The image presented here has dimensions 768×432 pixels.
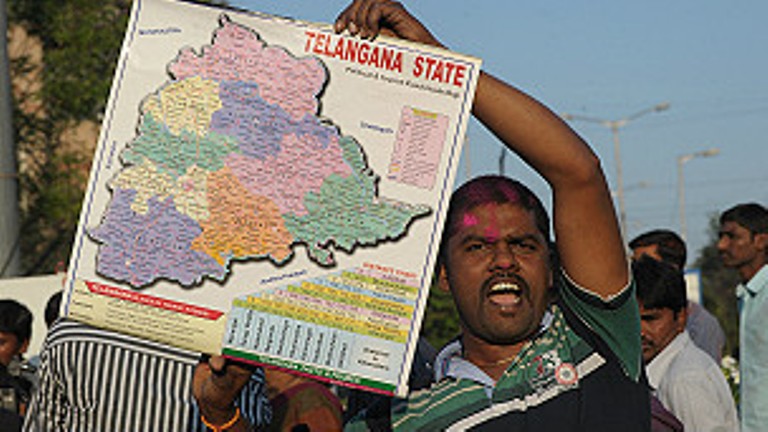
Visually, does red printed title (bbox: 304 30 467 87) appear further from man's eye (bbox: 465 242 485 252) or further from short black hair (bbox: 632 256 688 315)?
short black hair (bbox: 632 256 688 315)

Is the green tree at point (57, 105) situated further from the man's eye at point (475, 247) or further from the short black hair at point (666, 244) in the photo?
the man's eye at point (475, 247)

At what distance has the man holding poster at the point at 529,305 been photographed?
126 inches

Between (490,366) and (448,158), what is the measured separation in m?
0.58

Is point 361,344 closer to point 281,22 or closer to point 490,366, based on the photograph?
point 490,366

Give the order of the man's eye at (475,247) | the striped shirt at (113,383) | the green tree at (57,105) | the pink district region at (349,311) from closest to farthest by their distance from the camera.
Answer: the pink district region at (349,311), the man's eye at (475,247), the striped shirt at (113,383), the green tree at (57,105)

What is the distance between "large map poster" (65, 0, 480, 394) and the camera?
3141mm

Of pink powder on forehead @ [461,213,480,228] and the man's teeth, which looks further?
pink powder on forehead @ [461,213,480,228]

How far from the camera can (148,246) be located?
318 centimetres

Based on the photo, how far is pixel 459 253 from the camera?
138 inches

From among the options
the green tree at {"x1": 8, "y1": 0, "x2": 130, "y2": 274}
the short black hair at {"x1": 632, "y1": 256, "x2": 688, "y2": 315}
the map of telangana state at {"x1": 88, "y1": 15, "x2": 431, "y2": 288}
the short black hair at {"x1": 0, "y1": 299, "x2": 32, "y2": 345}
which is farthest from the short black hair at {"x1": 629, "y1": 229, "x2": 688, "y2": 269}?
the green tree at {"x1": 8, "y1": 0, "x2": 130, "y2": 274}

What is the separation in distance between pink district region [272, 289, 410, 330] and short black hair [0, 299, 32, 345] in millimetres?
4308

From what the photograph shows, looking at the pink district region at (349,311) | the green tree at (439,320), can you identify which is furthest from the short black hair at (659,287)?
the green tree at (439,320)

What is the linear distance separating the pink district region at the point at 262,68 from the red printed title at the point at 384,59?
0.18 ft

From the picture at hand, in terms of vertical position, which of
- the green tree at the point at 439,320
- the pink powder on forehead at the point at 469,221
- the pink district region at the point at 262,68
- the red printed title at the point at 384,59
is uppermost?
the red printed title at the point at 384,59
